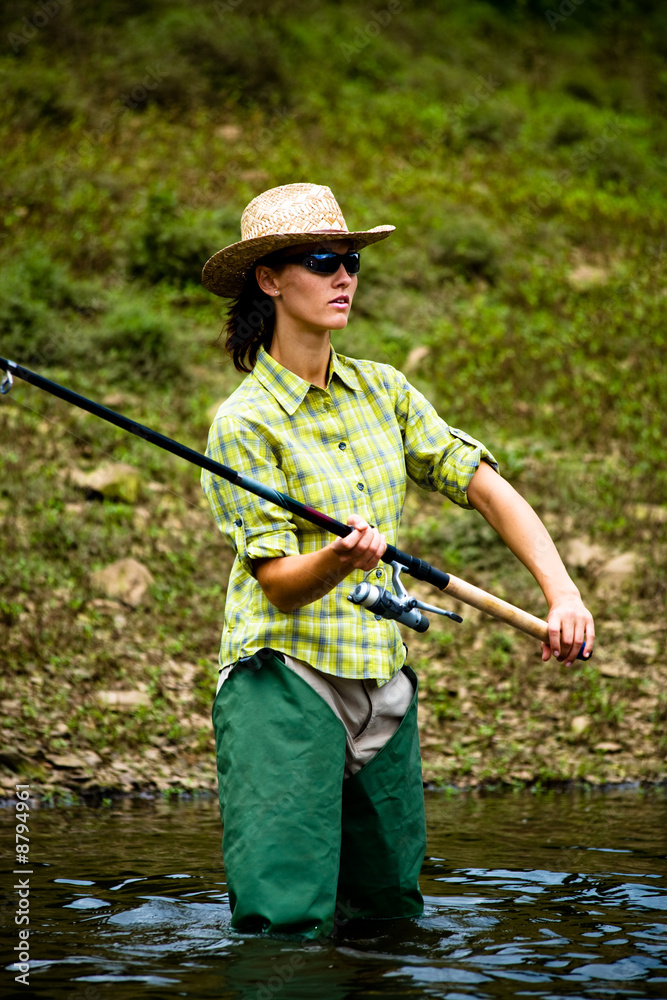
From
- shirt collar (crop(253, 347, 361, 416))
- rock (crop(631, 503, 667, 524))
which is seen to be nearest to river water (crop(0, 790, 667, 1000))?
shirt collar (crop(253, 347, 361, 416))

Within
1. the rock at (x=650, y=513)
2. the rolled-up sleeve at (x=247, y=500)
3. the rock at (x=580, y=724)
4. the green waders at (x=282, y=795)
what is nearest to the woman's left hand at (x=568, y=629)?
the green waders at (x=282, y=795)

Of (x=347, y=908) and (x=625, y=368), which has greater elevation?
(x=625, y=368)

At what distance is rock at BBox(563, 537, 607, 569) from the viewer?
29.9ft

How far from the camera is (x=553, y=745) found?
7.24 meters

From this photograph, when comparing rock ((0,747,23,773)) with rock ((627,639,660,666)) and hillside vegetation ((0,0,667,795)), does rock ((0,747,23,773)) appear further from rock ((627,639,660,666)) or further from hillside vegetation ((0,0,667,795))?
rock ((627,639,660,666))

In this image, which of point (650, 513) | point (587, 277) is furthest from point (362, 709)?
point (587, 277)

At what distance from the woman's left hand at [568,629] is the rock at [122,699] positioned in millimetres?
4327

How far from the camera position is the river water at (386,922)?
3225mm

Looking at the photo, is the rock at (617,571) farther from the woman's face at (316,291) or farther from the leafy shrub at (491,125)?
the leafy shrub at (491,125)

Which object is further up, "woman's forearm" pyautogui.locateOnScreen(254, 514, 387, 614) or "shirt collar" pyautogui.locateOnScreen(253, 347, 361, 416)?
"shirt collar" pyautogui.locateOnScreen(253, 347, 361, 416)

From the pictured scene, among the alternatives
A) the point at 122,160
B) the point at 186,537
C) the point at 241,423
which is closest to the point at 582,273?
the point at 122,160

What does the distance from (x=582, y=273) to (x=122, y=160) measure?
251 inches

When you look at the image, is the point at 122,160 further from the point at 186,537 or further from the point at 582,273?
the point at 186,537

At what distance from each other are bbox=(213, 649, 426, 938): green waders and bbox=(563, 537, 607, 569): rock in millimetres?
5976
